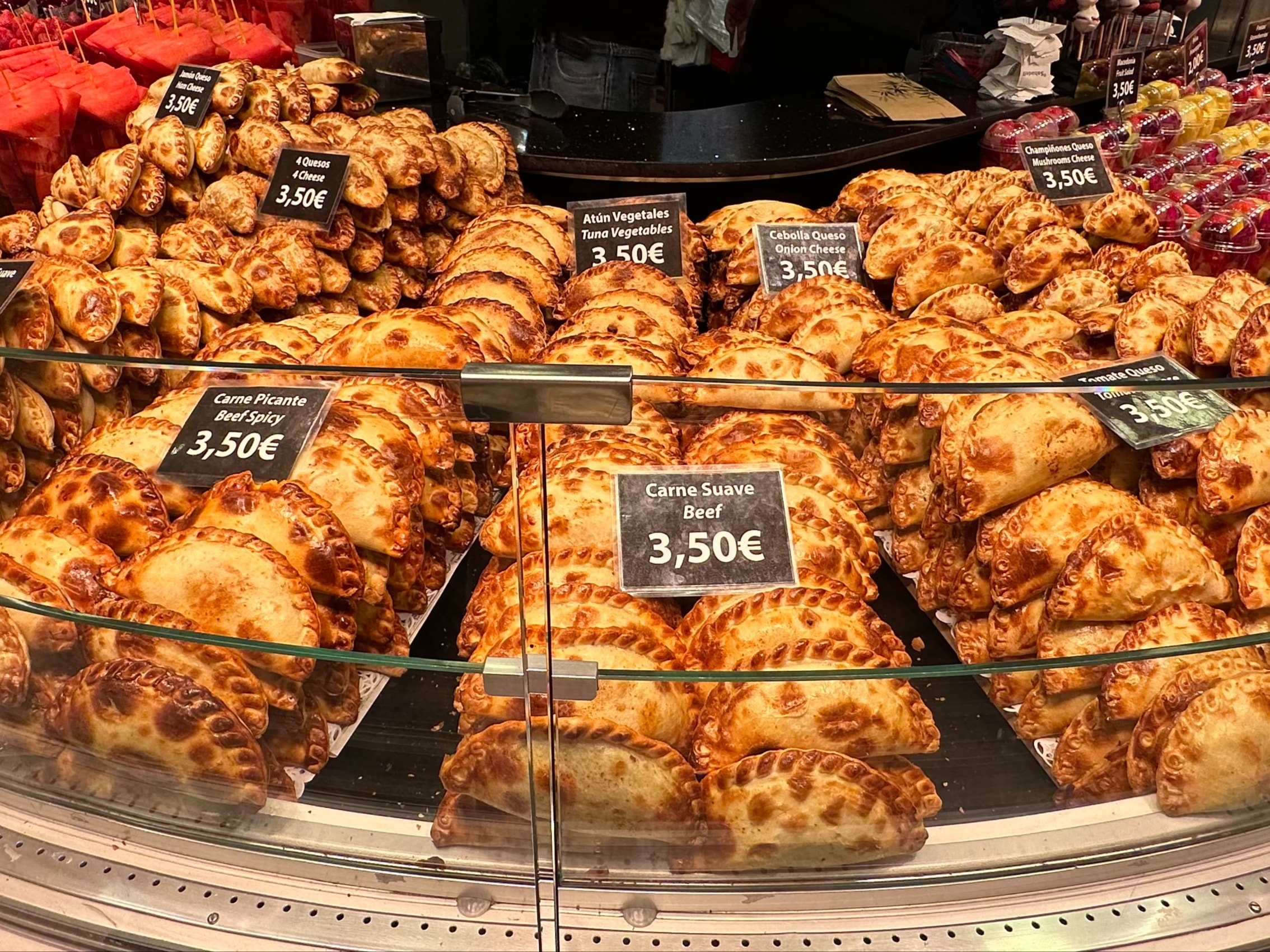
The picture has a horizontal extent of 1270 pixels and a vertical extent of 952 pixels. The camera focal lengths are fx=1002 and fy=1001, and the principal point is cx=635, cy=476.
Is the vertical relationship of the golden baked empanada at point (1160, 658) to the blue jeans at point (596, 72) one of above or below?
above

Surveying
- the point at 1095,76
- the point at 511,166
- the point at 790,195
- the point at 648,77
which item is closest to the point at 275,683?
the point at 511,166

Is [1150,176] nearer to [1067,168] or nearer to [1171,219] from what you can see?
[1171,219]

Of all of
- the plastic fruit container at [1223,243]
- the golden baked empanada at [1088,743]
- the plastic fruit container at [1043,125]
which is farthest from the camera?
the plastic fruit container at [1043,125]

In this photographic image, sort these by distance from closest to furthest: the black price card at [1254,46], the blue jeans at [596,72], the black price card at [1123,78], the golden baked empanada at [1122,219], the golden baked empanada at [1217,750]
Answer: the golden baked empanada at [1217,750] < the golden baked empanada at [1122,219] < the black price card at [1123,78] < the black price card at [1254,46] < the blue jeans at [596,72]

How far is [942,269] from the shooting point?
2725mm

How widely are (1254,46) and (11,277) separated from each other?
564 cm

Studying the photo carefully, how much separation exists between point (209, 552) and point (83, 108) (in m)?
2.62

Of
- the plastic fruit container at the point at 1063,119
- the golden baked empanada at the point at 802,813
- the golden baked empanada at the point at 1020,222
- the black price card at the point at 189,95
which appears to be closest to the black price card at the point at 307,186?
the black price card at the point at 189,95

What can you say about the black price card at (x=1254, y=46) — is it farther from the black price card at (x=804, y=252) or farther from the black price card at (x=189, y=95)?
the black price card at (x=189, y=95)

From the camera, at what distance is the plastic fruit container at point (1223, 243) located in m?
2.97

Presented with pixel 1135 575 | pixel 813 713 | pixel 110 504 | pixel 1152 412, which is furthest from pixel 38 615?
pixel 1152 412

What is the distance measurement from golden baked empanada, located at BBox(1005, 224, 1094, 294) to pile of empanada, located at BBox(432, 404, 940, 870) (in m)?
1.57

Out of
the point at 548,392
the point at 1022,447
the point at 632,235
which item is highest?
the point at 548,392

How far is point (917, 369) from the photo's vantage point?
216 centimetres
